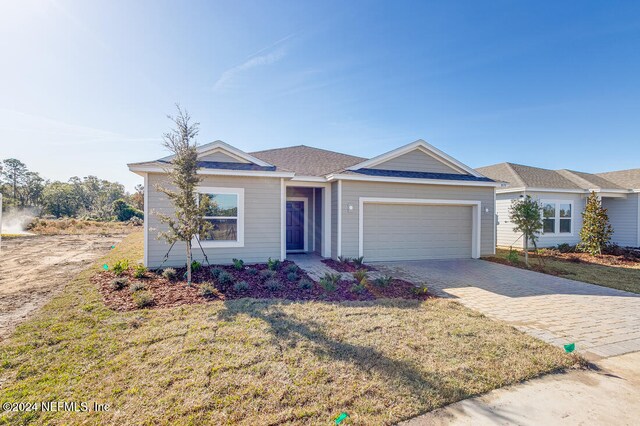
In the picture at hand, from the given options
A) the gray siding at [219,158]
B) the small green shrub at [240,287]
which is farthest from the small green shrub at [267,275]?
the gray siding at [219,158]

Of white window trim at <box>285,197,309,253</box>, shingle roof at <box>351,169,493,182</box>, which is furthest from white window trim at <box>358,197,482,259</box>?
white window trim at <box>285,197,309,253</box>

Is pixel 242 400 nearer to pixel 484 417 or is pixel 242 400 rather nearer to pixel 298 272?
pixel 484 417

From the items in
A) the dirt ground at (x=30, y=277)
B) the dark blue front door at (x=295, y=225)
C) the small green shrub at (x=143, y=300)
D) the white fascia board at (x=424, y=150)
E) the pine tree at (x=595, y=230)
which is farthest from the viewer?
the pine tree at (x=595, y=230)

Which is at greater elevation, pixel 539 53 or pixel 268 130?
pixel 539 53

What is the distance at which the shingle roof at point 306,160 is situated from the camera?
36.0 ft

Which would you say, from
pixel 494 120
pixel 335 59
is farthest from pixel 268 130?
pixel 494 120

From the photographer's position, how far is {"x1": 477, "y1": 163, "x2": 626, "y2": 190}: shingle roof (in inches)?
575

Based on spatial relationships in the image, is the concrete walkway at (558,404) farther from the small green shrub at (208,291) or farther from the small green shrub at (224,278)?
the small green shrub at (224,278)

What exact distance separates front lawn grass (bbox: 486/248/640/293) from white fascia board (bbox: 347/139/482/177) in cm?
403

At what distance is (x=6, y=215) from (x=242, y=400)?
39456 millimetres

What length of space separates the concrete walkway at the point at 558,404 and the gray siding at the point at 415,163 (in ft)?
27.8

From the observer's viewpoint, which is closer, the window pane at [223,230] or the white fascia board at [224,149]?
the window pane at [223,230]

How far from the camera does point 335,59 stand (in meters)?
11.0

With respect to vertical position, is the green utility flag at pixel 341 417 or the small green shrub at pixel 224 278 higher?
the small green shrub at pixel 224 278
